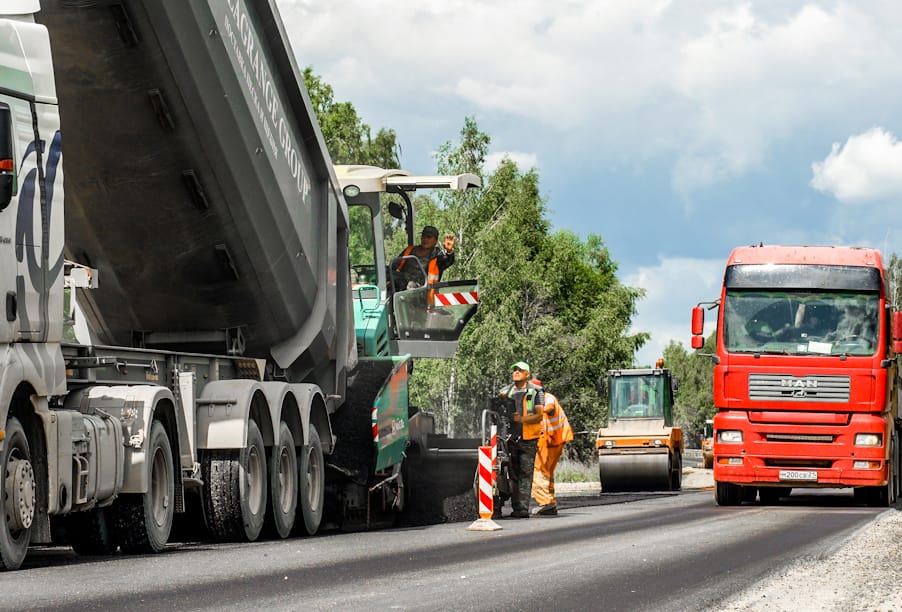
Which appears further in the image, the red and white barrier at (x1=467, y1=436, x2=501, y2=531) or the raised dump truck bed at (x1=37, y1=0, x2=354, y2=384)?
the red and white barrier at (x1=467, y1=436, x2=501, y2=531)

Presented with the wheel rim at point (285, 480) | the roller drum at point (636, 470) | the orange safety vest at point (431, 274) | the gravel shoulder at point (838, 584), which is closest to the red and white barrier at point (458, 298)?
the orange safety vest at point (431, 274)

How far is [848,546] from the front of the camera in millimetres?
12617

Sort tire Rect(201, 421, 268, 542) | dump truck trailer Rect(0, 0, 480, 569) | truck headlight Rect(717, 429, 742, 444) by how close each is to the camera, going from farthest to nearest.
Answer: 1. truck headlight Rect(717, 429, 742, 444)
2. tire Rect(201, 421, 268, 542)
3. dump truck trailer Rect(0, 0, 480, 569)

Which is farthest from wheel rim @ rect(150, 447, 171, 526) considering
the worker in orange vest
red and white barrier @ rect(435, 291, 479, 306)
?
the worker in orange vest

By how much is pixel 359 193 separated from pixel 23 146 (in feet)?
22.8

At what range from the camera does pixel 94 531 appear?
1098cm

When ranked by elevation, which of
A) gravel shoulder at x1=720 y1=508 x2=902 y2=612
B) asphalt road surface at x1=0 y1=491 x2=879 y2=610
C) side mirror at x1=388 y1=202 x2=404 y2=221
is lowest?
gravel shoulder at x1=720 y1=508 x2=902 y2=612

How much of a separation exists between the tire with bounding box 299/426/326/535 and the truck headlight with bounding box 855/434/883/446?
8392 millimetres

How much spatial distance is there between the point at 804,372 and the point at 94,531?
11530 millimetres

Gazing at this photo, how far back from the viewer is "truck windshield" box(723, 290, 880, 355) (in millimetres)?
19938

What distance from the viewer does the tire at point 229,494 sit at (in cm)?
1223

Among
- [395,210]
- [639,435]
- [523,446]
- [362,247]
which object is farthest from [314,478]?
[639,435]

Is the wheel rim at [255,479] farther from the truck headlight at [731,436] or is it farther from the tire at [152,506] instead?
the truck headlight at [731,436]

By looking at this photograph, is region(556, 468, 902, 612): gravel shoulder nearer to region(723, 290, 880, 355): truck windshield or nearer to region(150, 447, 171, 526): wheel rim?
region(150, 447, 171, 526): wheel rim
